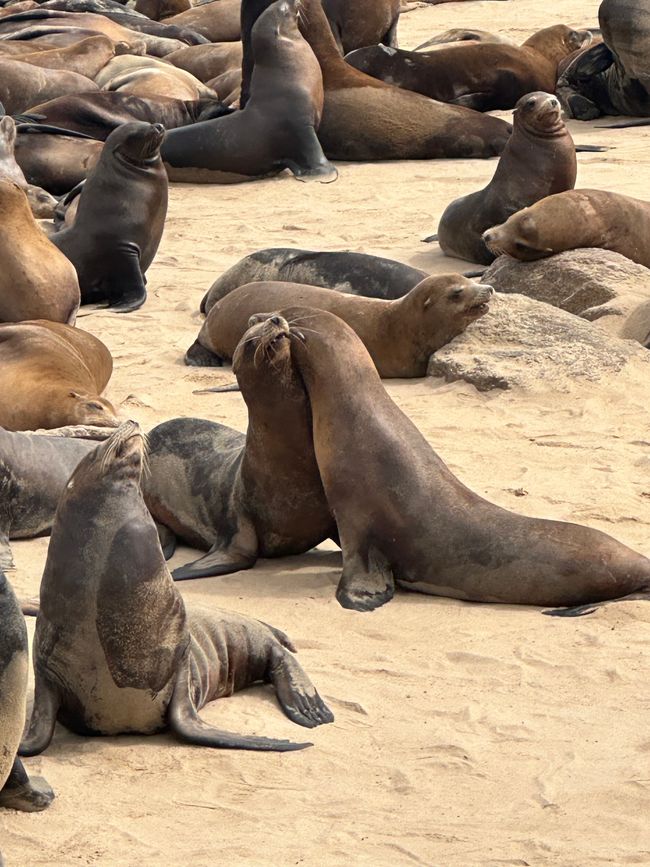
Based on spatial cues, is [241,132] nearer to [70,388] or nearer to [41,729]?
[70,388]

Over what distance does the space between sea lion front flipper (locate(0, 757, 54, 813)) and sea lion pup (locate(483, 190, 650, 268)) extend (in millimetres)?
5449

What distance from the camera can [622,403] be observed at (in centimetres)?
676

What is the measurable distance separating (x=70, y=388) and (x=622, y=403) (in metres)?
2.28

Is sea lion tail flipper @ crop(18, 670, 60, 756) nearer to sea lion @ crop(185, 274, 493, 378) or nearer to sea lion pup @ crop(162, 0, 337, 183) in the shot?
sea lion @ crop(185, 274, 493, 378)

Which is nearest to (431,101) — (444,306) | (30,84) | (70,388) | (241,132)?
(241,132)

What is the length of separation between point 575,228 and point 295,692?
4920 millimetres

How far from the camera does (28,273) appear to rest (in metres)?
8.24

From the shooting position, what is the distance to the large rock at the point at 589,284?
7.79 meters

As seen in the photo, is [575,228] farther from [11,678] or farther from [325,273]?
[11,678]

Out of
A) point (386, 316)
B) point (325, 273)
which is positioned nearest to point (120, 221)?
point (325, 273)

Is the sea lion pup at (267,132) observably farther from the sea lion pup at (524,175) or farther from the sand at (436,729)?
the sand at (436,729)

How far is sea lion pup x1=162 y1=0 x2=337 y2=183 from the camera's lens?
1197 cm

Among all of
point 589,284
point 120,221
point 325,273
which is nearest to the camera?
point 589,284

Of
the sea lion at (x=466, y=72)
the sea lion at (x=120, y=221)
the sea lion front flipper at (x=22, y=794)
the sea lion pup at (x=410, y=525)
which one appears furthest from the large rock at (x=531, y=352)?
the sea lion at (x=466, y=72)
